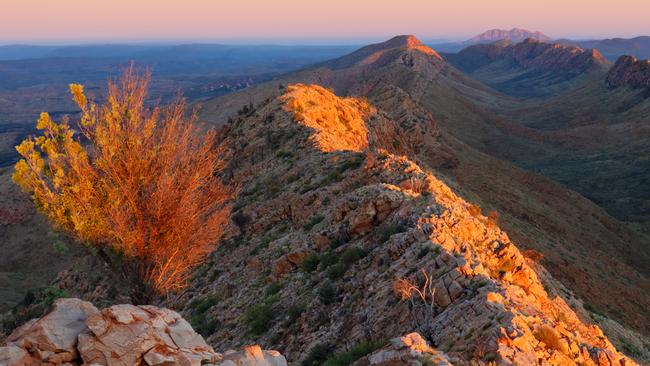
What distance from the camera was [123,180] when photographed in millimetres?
14195

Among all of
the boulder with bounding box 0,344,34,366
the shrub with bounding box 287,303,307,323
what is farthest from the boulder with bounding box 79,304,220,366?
the shrub with bounding box 287,303,307,323

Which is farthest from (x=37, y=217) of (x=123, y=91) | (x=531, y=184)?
(x=531, y=184)

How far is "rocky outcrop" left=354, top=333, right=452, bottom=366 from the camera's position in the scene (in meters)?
8.35

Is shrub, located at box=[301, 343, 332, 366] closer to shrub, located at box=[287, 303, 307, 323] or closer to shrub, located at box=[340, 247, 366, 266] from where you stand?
shrub, located at box=[287, 303, 307, 323]

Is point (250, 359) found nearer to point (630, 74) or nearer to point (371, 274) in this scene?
point (371, 274)

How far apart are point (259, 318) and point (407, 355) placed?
274 inches

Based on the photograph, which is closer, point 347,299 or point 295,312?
point 347,299

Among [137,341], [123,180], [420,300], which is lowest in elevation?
[420,300]

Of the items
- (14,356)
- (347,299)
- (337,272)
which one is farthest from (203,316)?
(14,356)

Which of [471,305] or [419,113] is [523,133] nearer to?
[419,113]

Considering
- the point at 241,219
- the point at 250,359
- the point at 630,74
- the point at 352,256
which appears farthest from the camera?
the point at 630,74

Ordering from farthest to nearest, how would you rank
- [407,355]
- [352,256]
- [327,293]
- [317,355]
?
[352,256], [327,293], [317,355], [407,355]

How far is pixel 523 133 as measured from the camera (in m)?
109

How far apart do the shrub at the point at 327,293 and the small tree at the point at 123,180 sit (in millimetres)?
5124
